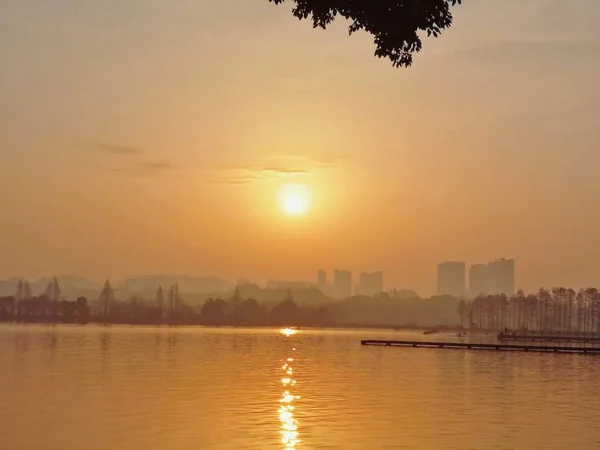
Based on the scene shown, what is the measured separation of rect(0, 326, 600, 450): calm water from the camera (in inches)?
1396

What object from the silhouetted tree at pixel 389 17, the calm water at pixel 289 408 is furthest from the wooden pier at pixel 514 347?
the silhouetted tree at pixel 389 17

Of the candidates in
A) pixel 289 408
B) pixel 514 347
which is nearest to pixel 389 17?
pixel 289 408

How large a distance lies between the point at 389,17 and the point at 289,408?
3322 cm

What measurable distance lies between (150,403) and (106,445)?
555 inches

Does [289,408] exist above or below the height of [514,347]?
above

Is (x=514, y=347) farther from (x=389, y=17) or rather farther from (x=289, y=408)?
(x=389, y=17)

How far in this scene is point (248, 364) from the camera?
9012 cm

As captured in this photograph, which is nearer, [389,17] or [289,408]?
[389,17]

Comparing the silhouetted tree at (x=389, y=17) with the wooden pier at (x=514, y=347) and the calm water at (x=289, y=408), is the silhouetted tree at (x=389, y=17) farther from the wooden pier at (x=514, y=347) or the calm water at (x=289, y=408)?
the wooden pier at (x=514, y=347)

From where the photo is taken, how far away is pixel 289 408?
46.5 metres

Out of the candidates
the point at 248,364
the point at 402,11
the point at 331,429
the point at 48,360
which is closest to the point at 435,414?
the point at 331,429

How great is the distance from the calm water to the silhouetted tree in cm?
2078

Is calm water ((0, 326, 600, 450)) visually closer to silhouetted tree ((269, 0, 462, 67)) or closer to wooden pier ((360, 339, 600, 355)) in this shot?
silhouetted tree ((269, 0, 462, 67))

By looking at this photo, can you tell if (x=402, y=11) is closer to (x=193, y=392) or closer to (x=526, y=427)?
(x=526, y=427)
